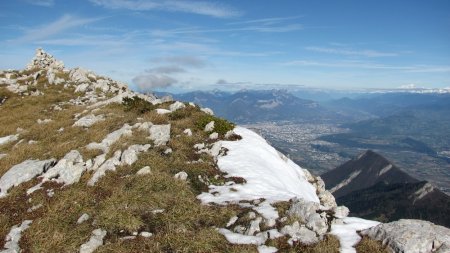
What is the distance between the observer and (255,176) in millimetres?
21891

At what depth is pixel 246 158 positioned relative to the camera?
24547 mm

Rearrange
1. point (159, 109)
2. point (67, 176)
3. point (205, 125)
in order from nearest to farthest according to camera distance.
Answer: point (67, 176) < point (205, 125) < point (159, 109)

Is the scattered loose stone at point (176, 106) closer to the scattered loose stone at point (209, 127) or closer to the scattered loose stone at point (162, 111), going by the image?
the scattered loose stone at point (162, 111)

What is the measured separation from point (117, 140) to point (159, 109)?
10.5m

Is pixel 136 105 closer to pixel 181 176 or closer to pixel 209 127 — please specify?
pixel 209 127

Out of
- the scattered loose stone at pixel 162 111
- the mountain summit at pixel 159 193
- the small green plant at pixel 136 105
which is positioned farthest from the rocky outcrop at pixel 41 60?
the scattered loose stone at pixel 162 111

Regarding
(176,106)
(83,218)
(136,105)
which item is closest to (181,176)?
(83,218)

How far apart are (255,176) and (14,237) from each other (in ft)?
41.4

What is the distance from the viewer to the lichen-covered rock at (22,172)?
751 inches

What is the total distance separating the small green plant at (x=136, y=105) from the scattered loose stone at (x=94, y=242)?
65.4ft

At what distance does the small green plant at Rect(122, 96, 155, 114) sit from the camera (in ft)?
109

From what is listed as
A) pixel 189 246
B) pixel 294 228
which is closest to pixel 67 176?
pixel 189 246

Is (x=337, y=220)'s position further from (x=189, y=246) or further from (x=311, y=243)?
(x=189, y=246)

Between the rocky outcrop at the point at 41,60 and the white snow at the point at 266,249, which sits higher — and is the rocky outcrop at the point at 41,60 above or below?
above
